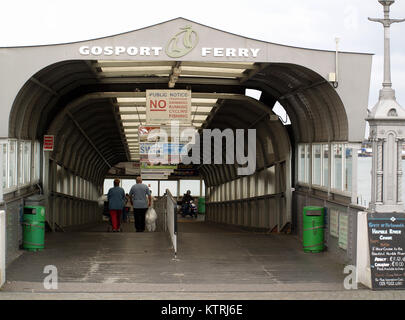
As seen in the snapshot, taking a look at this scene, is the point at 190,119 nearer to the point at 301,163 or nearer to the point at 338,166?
the point at 301,163

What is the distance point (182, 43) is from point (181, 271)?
150 inches

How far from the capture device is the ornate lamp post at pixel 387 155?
9312 mm

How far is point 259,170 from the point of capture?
20156 mm

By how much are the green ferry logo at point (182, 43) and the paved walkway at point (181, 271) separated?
11.4 feet

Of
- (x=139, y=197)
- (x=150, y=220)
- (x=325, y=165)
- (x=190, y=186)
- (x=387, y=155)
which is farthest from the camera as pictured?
(x=190, y=186)

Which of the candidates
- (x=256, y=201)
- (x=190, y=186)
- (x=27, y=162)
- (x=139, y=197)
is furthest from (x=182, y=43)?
(x=190, y=186)

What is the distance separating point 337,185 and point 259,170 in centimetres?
816

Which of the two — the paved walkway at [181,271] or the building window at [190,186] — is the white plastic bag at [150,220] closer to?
the paved walkway at [181,271]

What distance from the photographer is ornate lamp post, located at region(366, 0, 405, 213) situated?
9.31 m

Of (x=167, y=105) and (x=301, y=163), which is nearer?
(x=167, y=105)

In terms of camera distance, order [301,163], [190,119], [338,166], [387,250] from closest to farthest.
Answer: [387,250] → [338,166] → [190,119] → [301,163]

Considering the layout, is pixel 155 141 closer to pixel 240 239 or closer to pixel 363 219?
pixel 240 239

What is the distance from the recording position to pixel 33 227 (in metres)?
11.8

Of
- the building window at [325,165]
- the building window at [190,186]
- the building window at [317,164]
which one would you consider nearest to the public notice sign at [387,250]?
the building window at [325,165]
